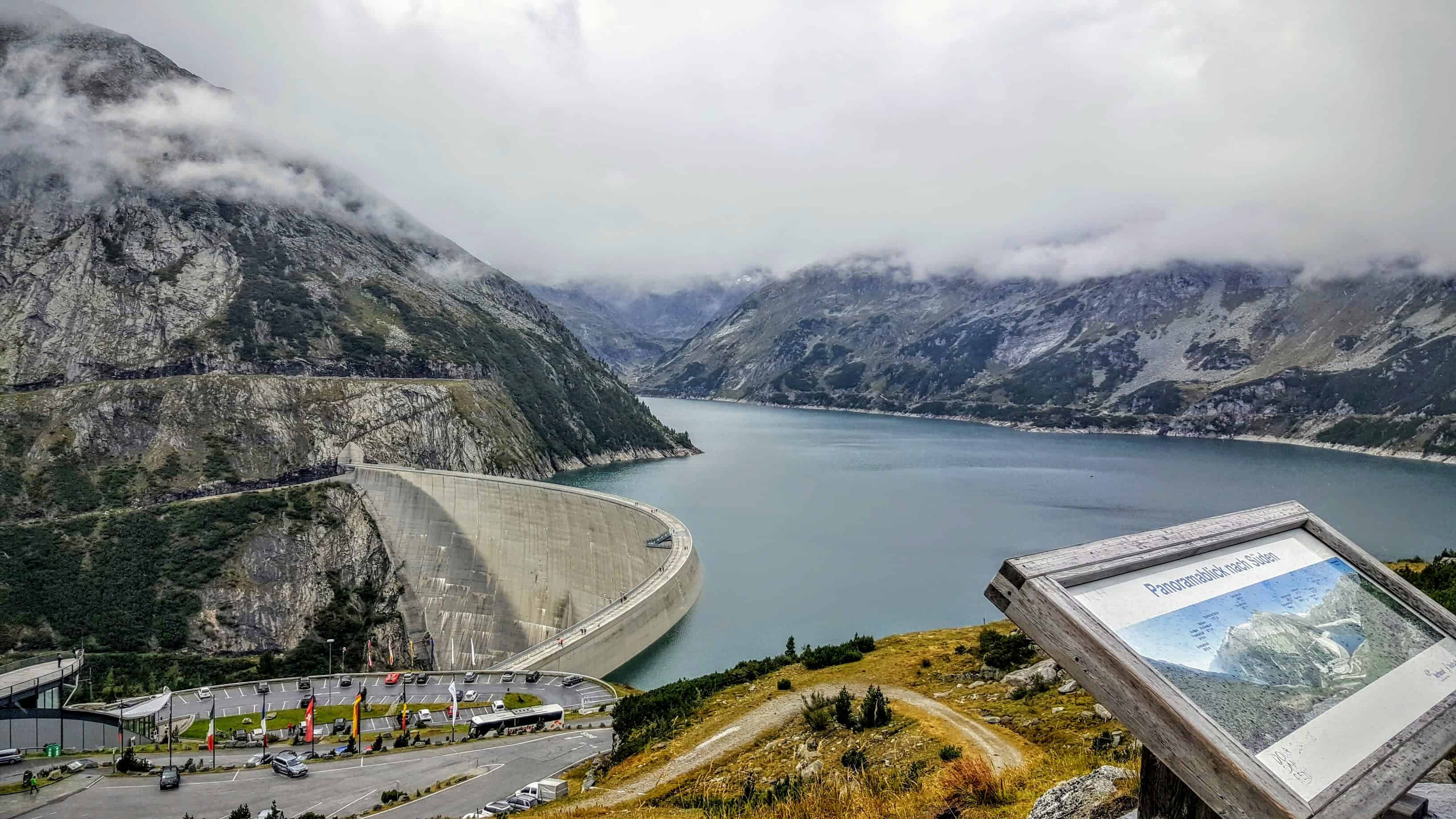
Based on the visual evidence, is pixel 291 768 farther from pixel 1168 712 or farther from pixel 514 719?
pixel 1168 712

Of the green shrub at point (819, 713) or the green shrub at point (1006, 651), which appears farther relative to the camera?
the green shrub at point (1006, 651)

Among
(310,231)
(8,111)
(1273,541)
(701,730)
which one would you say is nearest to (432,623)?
(701,730)

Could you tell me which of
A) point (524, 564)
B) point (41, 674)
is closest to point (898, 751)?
point (41, 674)

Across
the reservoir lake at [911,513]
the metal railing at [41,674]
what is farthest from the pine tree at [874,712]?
the metal railing at [41,674]

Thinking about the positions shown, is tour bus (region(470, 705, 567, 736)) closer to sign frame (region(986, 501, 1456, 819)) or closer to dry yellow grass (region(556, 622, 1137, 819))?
dry yellow grass (region(556, 622, 1137, 819))

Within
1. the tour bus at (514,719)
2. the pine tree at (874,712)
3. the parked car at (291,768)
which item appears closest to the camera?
the pine tree at (874,712)

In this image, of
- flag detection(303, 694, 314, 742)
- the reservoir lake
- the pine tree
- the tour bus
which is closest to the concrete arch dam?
the reservoir lake

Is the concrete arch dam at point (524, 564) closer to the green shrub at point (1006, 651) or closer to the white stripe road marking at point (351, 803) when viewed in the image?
the white stripe road marking at point (351, 803)
